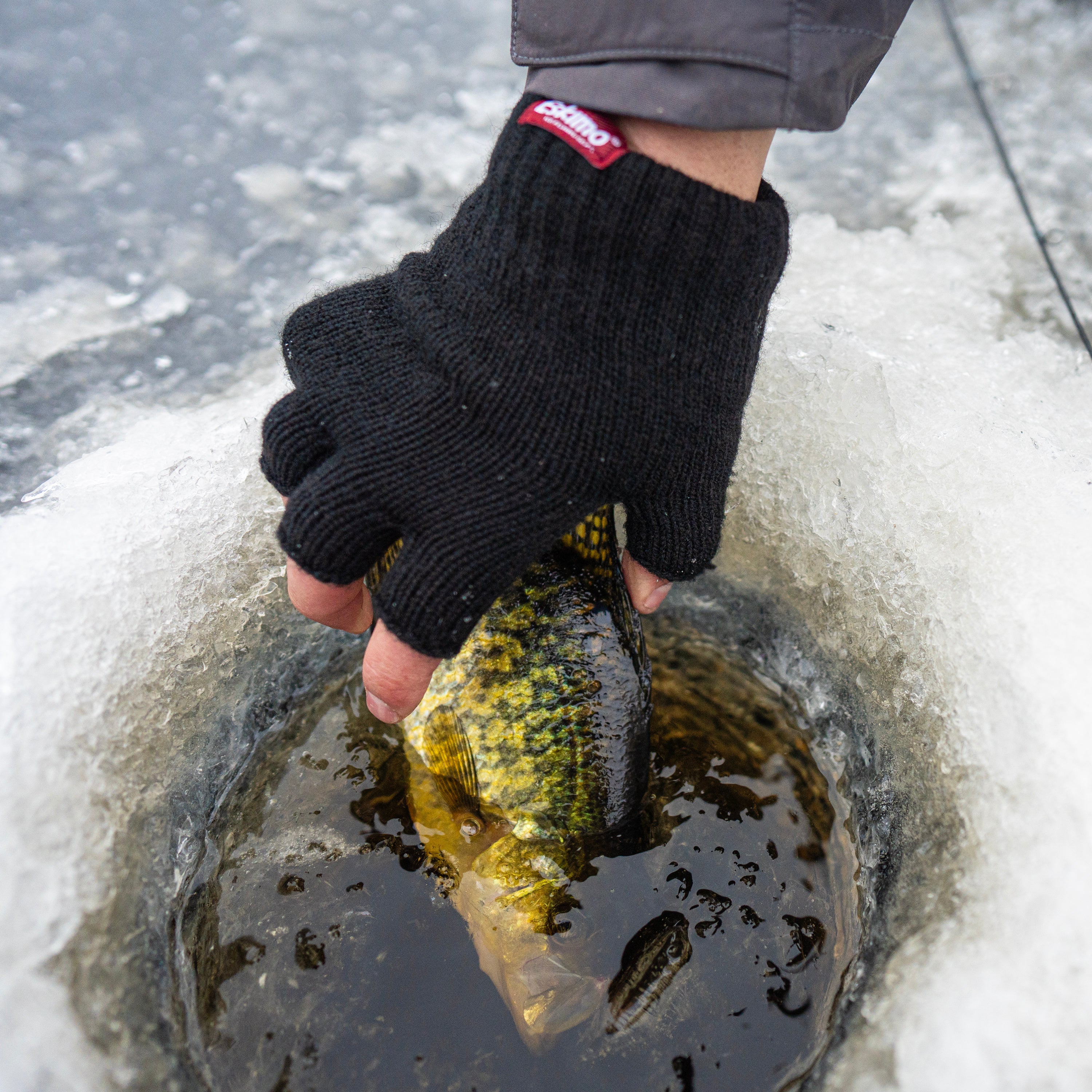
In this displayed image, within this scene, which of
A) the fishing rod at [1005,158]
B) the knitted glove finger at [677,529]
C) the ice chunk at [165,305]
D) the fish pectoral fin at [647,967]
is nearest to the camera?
the knitted glove finger at [677,529]

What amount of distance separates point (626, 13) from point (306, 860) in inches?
56.3

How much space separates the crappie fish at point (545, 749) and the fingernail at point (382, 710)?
0.19 m

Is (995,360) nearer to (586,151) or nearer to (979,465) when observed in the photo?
(979,465)

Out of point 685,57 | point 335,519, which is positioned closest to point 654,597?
point 335,519

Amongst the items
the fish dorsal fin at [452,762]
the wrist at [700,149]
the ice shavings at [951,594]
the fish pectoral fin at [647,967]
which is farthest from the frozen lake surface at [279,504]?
the wrist at [700,149]

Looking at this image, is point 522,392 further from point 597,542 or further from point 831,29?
point 831,29

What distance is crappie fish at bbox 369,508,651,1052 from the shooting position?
4.59ft

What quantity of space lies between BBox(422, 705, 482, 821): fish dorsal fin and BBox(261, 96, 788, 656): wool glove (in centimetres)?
41

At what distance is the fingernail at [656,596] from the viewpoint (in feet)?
4.59

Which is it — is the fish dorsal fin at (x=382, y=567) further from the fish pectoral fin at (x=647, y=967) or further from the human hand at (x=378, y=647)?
the fish pectoral fin at (x=647, y=967)

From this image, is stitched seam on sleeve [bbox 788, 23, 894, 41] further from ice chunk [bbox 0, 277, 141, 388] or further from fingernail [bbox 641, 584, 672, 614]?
ice chunk [bbox 0, 277, 141, 388]

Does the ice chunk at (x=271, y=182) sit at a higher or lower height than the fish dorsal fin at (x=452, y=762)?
higher

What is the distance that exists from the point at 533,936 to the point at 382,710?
0.47 m

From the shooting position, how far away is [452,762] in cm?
153
